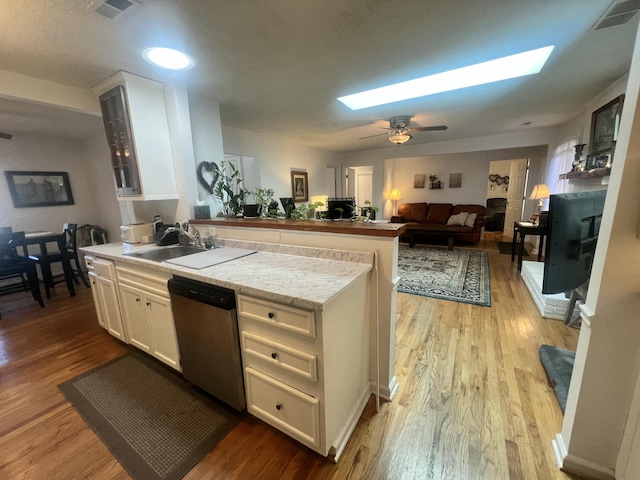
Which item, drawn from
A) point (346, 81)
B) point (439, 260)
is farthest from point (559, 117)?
point (346, 81)

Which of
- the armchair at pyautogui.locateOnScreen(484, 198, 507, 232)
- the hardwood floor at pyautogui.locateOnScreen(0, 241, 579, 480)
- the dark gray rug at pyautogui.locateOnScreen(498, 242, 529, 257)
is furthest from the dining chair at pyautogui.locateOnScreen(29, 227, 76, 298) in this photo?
the armchair at pyautogui.locateOnScreen(484, 198, 507, 232)

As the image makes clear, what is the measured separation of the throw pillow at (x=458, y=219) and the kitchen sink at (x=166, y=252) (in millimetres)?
5717

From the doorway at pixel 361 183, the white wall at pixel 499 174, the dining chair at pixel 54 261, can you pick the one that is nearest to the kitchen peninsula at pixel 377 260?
the dining chair at pixel 54 261

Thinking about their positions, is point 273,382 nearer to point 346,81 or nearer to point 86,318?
point 346,81

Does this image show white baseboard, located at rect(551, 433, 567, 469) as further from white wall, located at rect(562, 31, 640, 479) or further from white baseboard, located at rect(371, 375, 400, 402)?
white baseboard, located at rect(371, 375, 400, 402)

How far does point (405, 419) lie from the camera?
61.2 inches

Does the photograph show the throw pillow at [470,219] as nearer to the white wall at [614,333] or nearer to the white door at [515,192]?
the white door at [515,192]

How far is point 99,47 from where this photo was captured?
1.70 meters

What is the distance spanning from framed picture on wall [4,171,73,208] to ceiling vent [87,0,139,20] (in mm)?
4319

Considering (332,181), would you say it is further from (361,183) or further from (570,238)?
(570,238)

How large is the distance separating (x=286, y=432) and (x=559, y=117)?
18.1ft

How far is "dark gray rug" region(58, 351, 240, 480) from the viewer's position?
135 cm

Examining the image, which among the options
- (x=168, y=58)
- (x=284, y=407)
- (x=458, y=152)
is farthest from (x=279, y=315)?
(x=458, y=152)

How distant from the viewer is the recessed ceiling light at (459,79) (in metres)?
2.17
